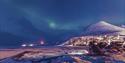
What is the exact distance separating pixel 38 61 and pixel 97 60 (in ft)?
15.4

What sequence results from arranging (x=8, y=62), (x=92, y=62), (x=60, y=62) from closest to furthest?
1. (x=60, y=62)
2. (x=92, y=62)
3. (x=8, y=62)

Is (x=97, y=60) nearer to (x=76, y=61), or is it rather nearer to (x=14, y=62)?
(x=76, y=61)

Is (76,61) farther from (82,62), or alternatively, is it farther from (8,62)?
(8,62)

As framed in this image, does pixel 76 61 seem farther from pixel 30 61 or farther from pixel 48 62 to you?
pixel 30 61

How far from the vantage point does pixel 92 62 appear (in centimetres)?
2595

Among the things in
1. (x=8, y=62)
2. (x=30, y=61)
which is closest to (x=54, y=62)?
(x=30, y=61)

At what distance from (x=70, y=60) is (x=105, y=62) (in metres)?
2.83

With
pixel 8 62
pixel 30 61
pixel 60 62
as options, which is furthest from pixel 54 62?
pixel 8 62

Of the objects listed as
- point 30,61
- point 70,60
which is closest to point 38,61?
point 30,61

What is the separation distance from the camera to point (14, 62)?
27.3 meters

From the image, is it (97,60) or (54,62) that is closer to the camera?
(54,62)

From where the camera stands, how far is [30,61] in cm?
2716

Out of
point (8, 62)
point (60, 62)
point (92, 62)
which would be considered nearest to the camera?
point (60, 62)

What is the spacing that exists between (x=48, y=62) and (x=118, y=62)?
5.58 m
